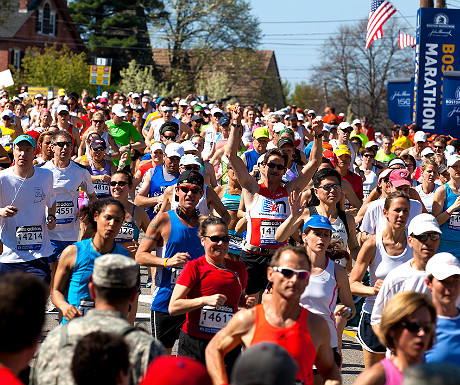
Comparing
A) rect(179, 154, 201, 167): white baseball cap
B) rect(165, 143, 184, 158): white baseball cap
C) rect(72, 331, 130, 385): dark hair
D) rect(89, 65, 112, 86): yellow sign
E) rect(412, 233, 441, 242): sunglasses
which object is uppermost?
rect(89, 65, 112, 86): yellow sign

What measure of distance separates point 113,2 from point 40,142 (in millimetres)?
56402

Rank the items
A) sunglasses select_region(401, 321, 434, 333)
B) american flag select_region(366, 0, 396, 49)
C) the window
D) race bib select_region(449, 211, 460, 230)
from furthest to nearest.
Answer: the window → american flag select_region(366, 0, 396, 49) → race bib select_region(449, 211, 460, 230) → sunglasses select_region(401, 321, 434, 333)

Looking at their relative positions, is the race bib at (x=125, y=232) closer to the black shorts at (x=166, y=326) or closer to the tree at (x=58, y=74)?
the black shorts at (x=166, y=326)

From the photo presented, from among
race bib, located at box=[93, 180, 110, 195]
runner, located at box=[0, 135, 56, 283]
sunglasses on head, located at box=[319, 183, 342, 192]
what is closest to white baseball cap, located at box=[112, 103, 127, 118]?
race bib, located at box=[93, 180, 110, 195]

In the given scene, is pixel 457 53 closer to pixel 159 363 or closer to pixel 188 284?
pixel 188 284

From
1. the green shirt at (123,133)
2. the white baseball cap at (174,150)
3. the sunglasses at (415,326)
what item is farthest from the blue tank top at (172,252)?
the green shirt at (123,133)

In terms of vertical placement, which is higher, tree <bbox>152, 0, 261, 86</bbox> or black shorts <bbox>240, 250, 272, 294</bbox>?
tree <bbox>152, 0, 261, 86</bbox>

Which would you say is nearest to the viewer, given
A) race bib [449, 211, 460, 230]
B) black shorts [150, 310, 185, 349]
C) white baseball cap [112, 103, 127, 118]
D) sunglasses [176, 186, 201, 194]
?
black shorts [150, 310, 185, 349]

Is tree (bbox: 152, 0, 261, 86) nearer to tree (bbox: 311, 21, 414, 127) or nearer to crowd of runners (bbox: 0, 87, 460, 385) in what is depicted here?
tree (bbox: 311, 21, 414, 127)

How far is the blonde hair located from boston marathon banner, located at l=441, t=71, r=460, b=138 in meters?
17.1

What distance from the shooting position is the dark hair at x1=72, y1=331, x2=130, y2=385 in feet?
10.4

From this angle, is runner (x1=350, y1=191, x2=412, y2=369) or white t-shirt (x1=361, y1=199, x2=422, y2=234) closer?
runner (x1=350, y1=191, x2=412, y2=369)

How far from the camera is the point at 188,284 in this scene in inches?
228

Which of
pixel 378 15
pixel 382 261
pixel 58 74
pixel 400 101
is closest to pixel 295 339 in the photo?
pixel 382 261
